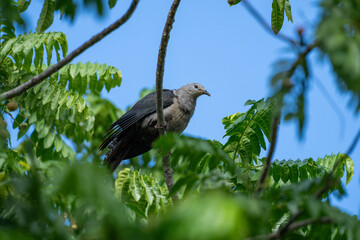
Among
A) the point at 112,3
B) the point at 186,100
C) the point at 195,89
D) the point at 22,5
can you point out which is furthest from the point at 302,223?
the point at 195,89

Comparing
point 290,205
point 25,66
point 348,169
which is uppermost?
point 25,66

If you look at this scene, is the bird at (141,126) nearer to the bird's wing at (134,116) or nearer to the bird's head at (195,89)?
the bird's wing at (134,116)

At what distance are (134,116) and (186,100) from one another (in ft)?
2.96

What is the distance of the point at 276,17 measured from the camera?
4441mm

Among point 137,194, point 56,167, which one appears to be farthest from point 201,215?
point 137,194

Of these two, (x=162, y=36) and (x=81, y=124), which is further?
(x=81, y=124)

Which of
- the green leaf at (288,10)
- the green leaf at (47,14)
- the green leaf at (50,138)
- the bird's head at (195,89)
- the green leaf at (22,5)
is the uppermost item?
the green leaf at (22,5)

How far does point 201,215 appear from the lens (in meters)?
1.46

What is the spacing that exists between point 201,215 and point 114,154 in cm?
533

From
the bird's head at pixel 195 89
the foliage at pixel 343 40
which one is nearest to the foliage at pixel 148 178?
the foliage at pixel 343 40

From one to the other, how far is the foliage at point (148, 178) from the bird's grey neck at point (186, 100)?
104cm

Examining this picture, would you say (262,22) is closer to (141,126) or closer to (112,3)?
(112,3)

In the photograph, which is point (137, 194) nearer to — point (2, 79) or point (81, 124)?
point (81, 124)

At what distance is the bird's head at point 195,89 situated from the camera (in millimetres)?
7449
